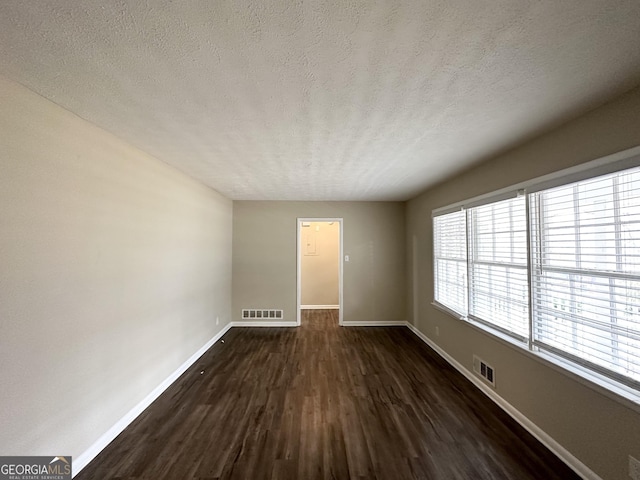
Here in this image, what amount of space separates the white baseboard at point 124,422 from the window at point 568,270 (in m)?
3.37

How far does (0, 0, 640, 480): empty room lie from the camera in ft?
3.67

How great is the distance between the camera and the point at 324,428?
2188mm

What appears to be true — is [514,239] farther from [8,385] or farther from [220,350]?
[220,350]

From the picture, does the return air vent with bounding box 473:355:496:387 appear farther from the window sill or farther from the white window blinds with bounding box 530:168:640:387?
the white window blinds with bounding box 530:168:640:387

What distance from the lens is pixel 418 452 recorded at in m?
Answer: 1.92

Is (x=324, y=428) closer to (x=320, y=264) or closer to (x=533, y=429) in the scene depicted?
(x=533, y=429)

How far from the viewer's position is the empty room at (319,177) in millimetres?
1117

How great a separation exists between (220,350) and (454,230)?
3.71 m

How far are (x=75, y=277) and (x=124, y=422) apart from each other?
4.41 ft

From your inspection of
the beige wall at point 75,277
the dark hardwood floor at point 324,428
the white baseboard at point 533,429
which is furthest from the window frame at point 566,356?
the beige wall at point 75,277

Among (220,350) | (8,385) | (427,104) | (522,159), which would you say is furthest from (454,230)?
(8,385)

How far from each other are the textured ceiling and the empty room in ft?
0.04

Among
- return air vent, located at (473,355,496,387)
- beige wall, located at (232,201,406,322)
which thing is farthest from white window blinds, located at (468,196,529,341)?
beige wall, located at (232,201,406,322)

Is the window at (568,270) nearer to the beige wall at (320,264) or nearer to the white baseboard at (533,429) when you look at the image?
the white baseboard at (533,429)
